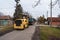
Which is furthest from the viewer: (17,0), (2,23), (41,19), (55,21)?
(41,19)

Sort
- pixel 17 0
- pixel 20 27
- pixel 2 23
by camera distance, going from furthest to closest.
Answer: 1. pixel 17 0
2. pixel 2 23
3. pixel 20 27

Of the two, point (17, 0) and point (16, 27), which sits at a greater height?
point (17, 0)

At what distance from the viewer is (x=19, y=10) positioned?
84500mm

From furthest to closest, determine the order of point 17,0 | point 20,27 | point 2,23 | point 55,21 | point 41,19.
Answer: point 41,19 → point 55,21 → point 17,0 → point 2,23 → point 20,27

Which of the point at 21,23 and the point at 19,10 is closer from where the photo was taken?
the point at 21,23

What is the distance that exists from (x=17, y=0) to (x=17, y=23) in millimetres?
43916

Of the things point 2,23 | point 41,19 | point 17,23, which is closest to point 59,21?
point 41,19

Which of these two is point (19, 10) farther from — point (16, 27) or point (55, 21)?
point (16, 27)

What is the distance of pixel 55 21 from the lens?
8444 cm

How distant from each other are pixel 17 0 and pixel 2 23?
24243mm

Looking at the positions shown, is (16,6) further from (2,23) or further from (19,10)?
(2,23)

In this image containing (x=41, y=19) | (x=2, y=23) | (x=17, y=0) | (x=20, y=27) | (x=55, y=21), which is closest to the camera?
(x=20, y=27)

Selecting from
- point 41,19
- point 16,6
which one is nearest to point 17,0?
point 16,6

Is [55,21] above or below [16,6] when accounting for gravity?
below
